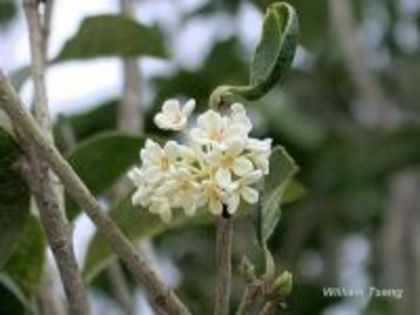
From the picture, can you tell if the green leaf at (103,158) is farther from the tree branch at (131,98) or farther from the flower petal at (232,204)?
the flower petal at (232,204)

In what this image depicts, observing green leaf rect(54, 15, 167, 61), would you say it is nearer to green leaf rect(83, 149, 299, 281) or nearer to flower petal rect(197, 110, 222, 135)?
green leaf rect(83, 149, 299, 281)

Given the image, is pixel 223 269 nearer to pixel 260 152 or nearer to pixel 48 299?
pixel 260 152

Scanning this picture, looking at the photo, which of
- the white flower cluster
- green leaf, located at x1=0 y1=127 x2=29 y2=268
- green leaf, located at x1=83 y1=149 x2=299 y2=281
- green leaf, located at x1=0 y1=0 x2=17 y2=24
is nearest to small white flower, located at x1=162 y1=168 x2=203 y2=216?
the white flower cluster

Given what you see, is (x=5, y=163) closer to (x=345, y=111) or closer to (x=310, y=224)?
(x=310, y=224)

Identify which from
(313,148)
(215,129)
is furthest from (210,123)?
(313,148)

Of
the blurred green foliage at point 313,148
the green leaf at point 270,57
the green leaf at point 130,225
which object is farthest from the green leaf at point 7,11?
the green leaf at point 270,57

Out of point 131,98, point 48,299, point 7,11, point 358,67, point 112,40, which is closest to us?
point 48,299

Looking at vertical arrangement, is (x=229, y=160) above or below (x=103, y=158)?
above
